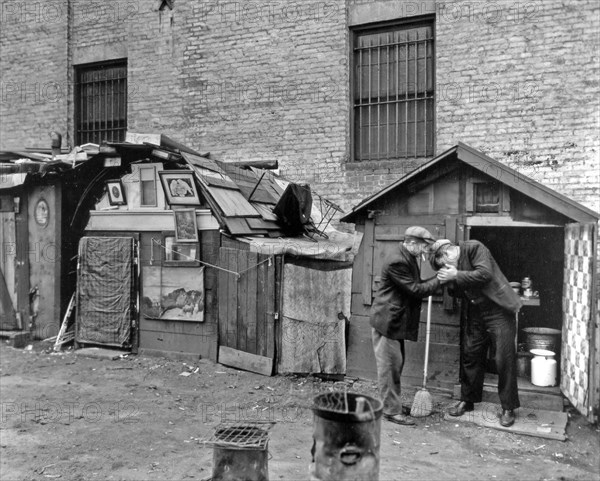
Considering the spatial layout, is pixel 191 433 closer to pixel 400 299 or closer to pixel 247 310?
pixel 247 310

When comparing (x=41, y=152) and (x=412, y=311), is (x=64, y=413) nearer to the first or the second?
(x=412, y=311)

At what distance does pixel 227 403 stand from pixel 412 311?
9.42ft

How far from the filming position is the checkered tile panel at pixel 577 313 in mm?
6082

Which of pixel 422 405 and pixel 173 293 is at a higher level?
pixel 173 293

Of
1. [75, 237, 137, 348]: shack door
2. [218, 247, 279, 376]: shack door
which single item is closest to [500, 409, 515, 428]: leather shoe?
[218, 247, 279, 376]: shack door

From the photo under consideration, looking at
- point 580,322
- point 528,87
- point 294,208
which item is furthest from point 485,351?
point 528,87

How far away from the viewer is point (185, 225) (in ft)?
30.2

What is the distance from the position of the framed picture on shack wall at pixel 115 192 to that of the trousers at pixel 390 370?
5.67 meters

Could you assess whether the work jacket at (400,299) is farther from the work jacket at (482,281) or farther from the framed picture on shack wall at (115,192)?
the framed picture on shack wall at (115,192)

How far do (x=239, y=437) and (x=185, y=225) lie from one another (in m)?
5.28

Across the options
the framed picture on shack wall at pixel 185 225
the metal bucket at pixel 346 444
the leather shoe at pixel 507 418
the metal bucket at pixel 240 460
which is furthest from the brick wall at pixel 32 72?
the leather shoe at pixel 507 418

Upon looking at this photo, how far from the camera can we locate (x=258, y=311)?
864cm

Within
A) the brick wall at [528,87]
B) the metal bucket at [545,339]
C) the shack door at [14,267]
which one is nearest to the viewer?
the metal bucket at [545,339]

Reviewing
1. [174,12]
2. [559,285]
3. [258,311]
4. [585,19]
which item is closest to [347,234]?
[258,311]
